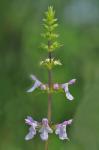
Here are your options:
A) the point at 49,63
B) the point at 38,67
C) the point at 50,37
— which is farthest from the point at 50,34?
the point at 38,67

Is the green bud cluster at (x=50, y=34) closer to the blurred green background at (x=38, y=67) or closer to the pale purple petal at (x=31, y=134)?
the pale purple petal at (x=31, y=134)

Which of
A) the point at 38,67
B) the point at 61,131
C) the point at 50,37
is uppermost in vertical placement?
the point at 50,37

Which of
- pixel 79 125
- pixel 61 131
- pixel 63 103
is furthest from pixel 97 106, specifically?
pixel 61 131

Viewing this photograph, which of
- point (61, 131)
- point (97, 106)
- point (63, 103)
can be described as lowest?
point (63, 103)

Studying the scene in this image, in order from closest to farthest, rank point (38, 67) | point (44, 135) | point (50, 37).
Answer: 1. point (44, 135)
2. point (50, 37)
3. point (38, 67)

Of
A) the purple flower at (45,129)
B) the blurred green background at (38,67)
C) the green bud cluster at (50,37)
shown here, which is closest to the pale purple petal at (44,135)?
the purple flower at (45,129)

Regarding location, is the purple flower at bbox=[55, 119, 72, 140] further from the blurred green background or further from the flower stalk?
the blurred green background

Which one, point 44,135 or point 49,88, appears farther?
point 49,88

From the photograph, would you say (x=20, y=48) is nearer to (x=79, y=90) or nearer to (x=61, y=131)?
(x=79, y=90)

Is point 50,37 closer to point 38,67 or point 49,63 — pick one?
point 49,63
